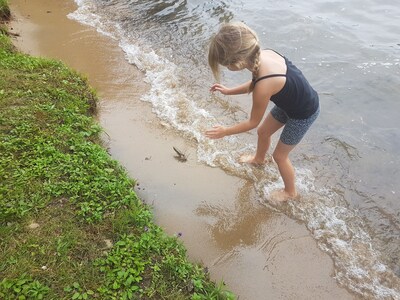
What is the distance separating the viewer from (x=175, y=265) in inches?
102

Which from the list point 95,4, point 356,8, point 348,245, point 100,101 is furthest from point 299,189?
point 95,4

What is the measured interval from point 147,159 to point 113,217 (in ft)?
3.85

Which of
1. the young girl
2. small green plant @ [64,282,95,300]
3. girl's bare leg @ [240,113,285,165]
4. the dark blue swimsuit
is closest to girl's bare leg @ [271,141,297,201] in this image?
the young girl

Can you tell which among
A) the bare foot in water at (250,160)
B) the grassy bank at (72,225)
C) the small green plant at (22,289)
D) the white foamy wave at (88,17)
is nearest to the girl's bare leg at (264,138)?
the bare foot in water at (250,160)

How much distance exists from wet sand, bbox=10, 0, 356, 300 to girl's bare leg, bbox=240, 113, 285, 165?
36cm

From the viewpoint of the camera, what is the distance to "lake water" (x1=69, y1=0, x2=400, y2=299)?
3.45 m

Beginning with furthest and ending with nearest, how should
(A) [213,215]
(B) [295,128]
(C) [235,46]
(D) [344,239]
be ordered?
(A) [213,215]
(D) [344,239]
(B) [295,128]
(C) [235,46]

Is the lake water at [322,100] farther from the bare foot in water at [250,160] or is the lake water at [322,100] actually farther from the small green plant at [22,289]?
the small green plant at [22,289]

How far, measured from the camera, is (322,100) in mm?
5367

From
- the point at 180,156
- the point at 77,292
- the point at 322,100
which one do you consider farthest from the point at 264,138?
the point at 77,292

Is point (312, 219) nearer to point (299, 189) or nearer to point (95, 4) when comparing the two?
point (299, 189)

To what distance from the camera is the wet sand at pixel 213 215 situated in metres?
2.94

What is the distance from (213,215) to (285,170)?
0.86 metres

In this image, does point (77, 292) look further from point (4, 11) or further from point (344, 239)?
point (4, 11)
